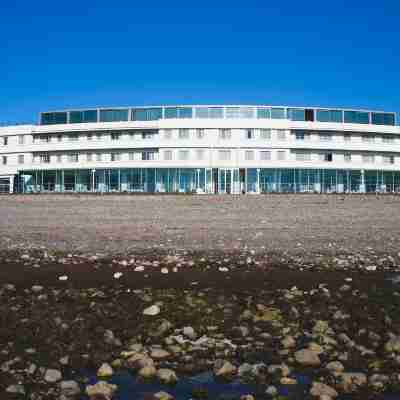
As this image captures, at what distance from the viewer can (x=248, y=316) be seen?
612 cm

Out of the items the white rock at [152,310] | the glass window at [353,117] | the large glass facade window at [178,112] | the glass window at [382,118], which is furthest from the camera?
the glass window at [382,118]

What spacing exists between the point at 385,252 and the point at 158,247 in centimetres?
686

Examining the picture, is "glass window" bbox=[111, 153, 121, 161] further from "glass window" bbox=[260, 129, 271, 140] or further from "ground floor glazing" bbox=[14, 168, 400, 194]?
"glass window" bbox=[260, 129, 271, 140]

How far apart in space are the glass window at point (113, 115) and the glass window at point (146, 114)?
134 centimetres

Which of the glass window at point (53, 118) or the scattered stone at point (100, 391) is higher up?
the glass window at point (53, 118)

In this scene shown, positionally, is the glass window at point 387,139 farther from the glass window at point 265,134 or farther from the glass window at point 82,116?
the glass window at point 82,116

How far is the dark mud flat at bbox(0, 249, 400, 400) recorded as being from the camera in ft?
13.4

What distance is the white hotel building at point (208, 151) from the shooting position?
54.5 m

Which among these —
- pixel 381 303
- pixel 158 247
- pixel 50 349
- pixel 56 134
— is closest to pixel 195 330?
pixel 50 349

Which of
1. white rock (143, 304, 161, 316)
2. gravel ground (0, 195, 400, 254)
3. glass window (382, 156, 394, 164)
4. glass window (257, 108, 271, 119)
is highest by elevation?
glass window (257, 108, 271, 119)

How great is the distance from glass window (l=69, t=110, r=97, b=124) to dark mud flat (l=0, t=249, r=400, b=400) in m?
53.1

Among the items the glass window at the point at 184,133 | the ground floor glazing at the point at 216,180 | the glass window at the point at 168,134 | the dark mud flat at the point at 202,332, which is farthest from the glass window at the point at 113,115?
the dark mud flat at the point at 202,332

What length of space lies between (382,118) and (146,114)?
34711mm

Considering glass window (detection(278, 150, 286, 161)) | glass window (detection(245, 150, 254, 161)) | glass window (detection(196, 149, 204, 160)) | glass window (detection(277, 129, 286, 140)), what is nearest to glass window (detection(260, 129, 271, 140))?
glass window (detection(277, 129, 286, 140))
